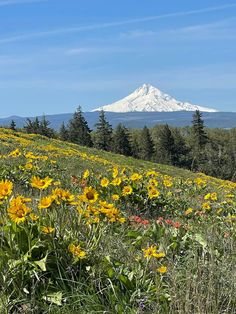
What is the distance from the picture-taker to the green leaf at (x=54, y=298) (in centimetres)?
264

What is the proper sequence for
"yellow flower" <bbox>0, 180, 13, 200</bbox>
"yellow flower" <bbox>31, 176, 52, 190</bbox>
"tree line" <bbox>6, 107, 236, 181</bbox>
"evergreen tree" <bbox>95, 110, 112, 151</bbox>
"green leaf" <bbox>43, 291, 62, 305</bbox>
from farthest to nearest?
"evergreen tree" <bbox>95, 110, 112, 151</bbox> → "tree line" <bbox>6, 107, 236, 181</bbox> → "yellow flower" <bbox>31, 176, 52, 190</bbox> → "yellow flower" <bbox>0, 180, 13, 200</bbox> → "green leaf" <bbox>43, 291, 62, 305</bbox>

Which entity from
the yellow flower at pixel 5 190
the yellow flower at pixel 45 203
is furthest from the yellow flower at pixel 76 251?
→ the yellow flower at pixel 5 190

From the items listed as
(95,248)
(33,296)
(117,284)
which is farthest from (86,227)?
(33,296)

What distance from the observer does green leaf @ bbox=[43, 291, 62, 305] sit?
2.64m

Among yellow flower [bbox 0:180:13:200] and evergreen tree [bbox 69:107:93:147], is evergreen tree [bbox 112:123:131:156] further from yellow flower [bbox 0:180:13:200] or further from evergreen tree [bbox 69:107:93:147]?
yellow flower [bbox 0:180:13:200]

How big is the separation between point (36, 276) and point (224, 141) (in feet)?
387

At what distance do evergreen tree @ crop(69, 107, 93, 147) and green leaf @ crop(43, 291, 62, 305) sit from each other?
73810mm

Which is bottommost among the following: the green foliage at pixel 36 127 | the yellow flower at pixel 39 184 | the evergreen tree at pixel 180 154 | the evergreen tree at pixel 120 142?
the evergreen tree at pixel 180 154

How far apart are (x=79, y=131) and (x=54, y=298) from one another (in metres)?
77.3

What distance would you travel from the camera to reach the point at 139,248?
146 inches

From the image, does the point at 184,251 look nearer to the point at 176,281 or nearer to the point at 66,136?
the point at 176,281

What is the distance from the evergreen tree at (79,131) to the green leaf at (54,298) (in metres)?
73.8

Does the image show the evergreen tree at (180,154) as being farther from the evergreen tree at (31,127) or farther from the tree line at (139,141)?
the evergreen tree at (31,127)

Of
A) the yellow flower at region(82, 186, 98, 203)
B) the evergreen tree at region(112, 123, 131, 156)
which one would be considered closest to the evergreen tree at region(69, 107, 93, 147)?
the evergreen tree at region(112, 123, 131, 156)
